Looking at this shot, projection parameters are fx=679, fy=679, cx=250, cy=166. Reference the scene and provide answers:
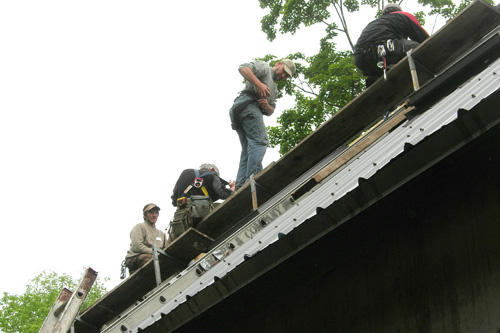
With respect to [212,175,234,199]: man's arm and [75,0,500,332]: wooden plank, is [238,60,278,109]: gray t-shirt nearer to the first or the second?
[212,175,234,199]: man's arm

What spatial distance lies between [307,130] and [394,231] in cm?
1472

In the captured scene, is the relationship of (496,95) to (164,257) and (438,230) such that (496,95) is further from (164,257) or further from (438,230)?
(164,257)

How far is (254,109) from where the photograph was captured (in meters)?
9.34

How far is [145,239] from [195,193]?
1436 millimetres

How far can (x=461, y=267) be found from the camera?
3842mm

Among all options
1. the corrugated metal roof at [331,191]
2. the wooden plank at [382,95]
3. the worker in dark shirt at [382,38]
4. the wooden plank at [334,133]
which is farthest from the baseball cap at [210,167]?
the corrugated metal roof at [331,191]

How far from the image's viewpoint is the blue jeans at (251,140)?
29.9ft

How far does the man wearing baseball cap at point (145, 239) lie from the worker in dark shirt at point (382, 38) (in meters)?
4.22

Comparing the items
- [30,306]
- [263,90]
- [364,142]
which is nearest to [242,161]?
[263,90]

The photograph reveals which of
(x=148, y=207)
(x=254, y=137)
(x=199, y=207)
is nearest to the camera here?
(x=199, y=207)

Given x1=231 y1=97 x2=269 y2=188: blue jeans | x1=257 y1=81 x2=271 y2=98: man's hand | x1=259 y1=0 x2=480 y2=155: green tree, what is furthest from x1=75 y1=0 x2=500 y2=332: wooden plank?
x1=259 y1=0 x2=480 y2=155: green tree

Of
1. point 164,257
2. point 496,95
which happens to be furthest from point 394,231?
point 164,257

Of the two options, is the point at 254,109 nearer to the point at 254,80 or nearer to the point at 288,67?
the point at 254,80

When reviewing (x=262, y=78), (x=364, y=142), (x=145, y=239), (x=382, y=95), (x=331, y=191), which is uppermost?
(x=262, y=78)
